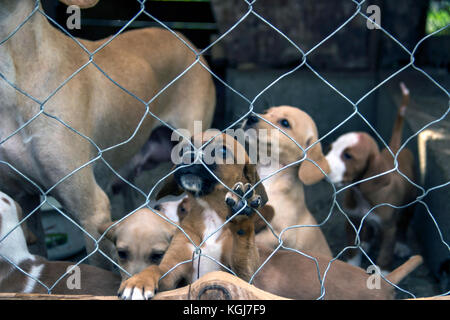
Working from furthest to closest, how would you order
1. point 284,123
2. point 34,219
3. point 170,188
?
point 284,123 → point 34,219 → point 170,188

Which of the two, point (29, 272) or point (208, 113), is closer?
point (29, 272)

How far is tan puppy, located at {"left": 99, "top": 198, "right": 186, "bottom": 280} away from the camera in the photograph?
2574mm

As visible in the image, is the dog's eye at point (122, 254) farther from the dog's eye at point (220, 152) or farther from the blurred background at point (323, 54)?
the blurred background at point (323, 54)

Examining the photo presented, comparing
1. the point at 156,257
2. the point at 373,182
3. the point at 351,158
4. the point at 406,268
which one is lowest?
the point at 406,268

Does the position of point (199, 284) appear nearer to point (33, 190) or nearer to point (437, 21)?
point (33, 190)

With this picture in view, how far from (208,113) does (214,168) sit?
1.51 metres

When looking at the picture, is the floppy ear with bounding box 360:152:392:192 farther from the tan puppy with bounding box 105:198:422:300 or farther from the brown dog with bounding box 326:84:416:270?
the tan puppy with bounding box 105:198:422:300

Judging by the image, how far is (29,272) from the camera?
2.45 metres

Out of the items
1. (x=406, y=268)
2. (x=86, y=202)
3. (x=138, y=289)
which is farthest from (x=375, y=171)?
(x=138, y=289)

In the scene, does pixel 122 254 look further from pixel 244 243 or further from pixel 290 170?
pixel 290 170

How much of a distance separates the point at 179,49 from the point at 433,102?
2.57 meters

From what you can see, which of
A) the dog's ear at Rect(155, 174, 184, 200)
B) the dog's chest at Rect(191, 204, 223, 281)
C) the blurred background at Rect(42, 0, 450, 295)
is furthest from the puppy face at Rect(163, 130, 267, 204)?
the blurred background at Rect(42, 0, 450, 295)

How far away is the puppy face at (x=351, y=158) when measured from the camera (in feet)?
11.3

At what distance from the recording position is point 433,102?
16.6ft
